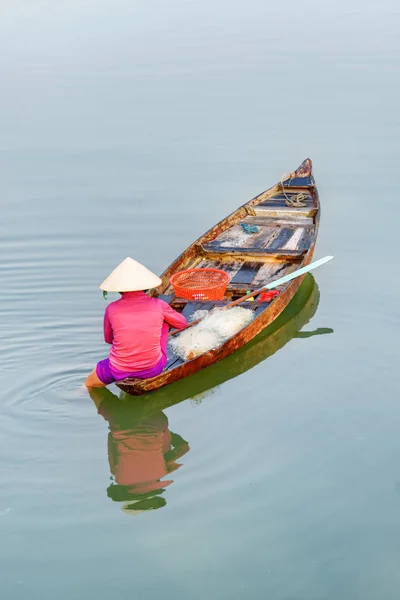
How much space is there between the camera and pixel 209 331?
7586mm

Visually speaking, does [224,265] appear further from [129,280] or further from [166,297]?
[129,280]

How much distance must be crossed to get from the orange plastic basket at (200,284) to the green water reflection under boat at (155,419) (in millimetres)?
602

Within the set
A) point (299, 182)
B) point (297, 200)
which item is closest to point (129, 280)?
point (297, 200)

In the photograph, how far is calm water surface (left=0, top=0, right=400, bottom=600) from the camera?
5230 mm

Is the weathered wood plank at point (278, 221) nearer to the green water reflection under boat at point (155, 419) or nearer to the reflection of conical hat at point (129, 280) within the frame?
the green water reflection under boat at point (155, 419)

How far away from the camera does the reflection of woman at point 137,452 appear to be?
5936 millimetres

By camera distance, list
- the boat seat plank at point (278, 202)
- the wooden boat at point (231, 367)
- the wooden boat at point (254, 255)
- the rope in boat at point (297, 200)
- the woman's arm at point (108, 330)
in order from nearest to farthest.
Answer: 1. the woman's arm at point (108, 330)
2. the wooden boat at point (231, 367)
3. the wooden boat at point (254, 255)
4. the rope in boat at point (297, 200)
5. the boat seat plank at point (278, 202)

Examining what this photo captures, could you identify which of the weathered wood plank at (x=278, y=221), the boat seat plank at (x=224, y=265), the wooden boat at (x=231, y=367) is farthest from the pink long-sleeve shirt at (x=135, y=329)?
the weathered wood plank at (x=278, y=221)

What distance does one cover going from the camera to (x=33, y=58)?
1922 cm

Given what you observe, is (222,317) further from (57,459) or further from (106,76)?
(106,76)

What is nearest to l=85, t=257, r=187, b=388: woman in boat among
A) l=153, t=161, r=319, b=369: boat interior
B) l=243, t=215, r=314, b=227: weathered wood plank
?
l=153, t=161, r=319, b=369: boat interior

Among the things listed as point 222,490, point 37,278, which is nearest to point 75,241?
point 37,278

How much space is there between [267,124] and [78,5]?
13215 millimetres

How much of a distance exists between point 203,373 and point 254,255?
2.04 meters
